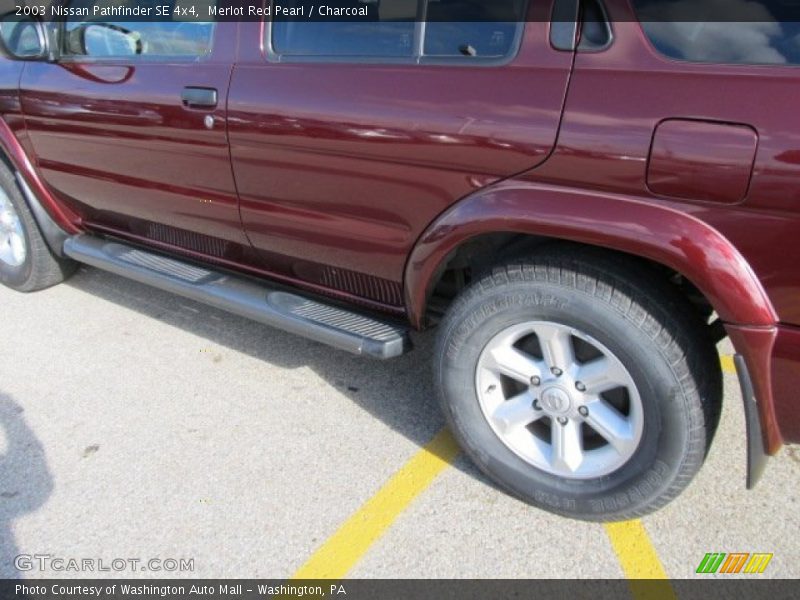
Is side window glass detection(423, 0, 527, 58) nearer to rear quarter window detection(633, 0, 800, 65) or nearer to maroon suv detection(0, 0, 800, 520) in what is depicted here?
maroon suv detection(0, 0, 800, 520)

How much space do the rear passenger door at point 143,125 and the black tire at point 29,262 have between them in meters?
0.33

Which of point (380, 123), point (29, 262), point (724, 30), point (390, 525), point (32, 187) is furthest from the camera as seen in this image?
point (29, 262)

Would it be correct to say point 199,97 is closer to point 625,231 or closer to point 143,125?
point 143,125

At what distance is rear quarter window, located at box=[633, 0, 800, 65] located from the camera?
1.54 m

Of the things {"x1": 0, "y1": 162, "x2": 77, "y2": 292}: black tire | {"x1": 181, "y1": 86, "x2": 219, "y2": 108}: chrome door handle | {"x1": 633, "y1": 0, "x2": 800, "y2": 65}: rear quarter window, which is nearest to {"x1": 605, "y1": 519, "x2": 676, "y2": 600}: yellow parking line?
{"x1": 633, "y1": 0, "x2": 800, "y2": 65}: rear quarter window

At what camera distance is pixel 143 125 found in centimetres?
271

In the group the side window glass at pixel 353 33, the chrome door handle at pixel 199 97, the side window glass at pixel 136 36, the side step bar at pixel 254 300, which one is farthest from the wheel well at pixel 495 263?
the side window glass at pixel 136 36

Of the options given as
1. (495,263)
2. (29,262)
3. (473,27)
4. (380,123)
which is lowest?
(29,262)

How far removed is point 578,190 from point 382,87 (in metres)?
0.76

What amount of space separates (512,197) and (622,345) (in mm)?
553

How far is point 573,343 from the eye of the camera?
2.02 metres

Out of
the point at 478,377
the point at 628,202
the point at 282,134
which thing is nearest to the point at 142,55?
the point at 282,134
